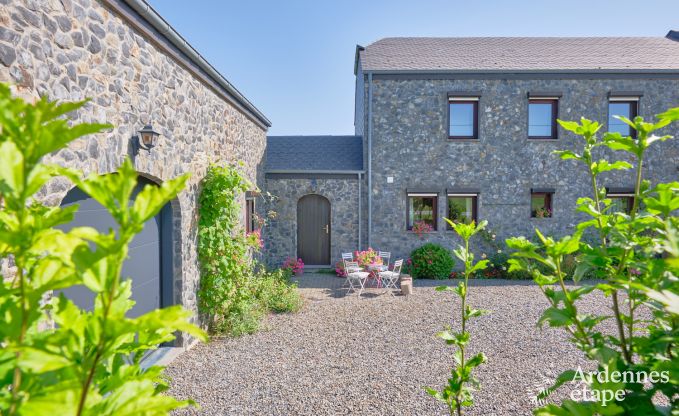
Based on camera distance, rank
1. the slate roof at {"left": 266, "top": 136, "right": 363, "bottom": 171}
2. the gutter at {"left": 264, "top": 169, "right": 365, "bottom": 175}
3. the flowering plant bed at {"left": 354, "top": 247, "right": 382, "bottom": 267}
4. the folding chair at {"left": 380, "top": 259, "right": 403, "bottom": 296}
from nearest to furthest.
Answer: the folding chair at {"left": 380, "top": 259, "right": 403, "bottom": 296} < the flowering plant bed at {"left": 354, "top": 247, "right": 382, "bottom": 267} < the gutter at {"left": 264, "top": 169, "right": 365, "bottom": 175} < the slate roof at {"left": 266, "top": 136, "right": 363, "bottom": 171}

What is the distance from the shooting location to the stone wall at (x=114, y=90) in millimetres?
2553

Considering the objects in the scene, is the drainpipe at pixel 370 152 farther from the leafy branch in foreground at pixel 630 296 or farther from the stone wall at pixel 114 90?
the leafy branch in foreground at pixel 630 296

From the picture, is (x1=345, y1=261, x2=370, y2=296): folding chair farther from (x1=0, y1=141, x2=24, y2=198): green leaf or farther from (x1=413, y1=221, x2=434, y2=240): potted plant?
(x1=0, y1=141, x2=24, y2=198): green leaf

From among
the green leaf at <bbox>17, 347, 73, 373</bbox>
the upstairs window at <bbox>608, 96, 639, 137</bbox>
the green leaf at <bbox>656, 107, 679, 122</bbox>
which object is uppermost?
the upstairs window at <bbox>608, 96, 639, 137</bbox>

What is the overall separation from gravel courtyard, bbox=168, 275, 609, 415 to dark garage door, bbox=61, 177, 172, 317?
0.91 m

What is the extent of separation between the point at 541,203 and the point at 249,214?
27.3 feet

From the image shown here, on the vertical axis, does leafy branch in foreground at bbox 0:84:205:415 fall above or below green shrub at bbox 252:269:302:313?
above

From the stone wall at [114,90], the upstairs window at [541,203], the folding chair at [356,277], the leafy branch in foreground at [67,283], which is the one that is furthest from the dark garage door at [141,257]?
the upstairs window at [541,203]

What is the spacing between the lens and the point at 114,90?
350cm

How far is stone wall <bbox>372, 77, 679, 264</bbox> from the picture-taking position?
9984mm

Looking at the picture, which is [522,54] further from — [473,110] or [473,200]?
[473,200]

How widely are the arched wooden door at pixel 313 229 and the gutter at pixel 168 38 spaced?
4477 mm

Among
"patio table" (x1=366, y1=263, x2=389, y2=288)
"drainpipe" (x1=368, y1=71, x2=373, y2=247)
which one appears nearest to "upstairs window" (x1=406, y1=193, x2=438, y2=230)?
"drainpipe" (x1=368, y1=71, x2=373, y2=247)

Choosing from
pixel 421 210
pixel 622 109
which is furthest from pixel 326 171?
pixel 622 109
